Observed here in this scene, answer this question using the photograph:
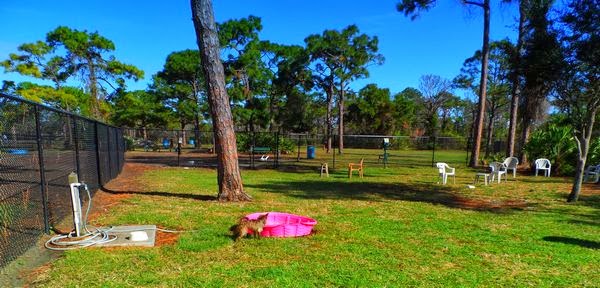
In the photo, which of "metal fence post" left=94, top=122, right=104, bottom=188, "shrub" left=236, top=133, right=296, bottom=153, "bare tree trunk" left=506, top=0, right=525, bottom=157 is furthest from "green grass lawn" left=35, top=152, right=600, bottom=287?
"shrub" left=236, top=133, right=296, bottom=153

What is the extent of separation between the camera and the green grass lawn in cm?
416

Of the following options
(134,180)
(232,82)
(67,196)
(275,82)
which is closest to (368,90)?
(275,82)

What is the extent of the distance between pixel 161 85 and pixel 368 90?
24233 millimetres

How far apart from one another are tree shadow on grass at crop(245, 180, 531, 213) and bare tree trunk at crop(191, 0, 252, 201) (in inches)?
79.2

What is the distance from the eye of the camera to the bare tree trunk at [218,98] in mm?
8344

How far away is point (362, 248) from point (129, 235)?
3173 millimetres

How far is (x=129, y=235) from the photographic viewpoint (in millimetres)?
5656

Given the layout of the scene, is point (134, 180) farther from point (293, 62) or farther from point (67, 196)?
point (293, 62)

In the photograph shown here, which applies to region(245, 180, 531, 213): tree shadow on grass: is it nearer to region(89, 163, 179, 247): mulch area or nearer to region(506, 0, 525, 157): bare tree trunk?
region(506, 0, 525, 157): bare tree trunk

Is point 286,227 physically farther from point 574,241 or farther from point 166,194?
point 166,194

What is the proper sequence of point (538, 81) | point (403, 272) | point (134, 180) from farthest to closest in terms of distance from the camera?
point (134, 180) → point (538, 81) → point (403, 272)

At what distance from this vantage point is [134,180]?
13.0m

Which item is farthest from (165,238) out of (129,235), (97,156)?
(97,156)

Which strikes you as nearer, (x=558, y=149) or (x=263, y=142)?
(x=558, y=149)
